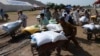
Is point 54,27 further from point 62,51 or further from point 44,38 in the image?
point 44,38

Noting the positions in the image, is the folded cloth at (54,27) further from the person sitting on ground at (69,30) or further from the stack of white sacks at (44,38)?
the stack of white sacks at (44,38)

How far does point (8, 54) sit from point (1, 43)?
2.45 m

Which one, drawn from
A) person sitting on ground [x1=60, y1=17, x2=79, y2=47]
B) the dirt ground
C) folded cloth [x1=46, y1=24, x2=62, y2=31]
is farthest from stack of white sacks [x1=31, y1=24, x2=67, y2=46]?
folded cloth [x1=46, y1=24, x2=62, y2=31]

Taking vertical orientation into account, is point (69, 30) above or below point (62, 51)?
above

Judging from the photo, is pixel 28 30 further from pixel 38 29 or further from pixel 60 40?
pixel 60 40

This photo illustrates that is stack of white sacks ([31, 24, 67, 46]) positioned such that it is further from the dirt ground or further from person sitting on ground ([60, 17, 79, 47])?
person sitting on ground ([60, 17, 79, 47])

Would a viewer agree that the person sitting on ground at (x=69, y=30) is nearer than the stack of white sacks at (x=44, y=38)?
No

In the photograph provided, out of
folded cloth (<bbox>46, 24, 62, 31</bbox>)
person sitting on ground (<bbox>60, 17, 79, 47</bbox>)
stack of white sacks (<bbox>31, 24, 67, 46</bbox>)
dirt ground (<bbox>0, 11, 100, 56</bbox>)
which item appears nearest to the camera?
stack of white sacks (<bbox>31, 24, 67, 46</bbox>)

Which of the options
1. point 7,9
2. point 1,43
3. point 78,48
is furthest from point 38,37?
point 7,9

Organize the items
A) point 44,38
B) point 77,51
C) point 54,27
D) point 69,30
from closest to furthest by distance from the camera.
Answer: point 44,38, point 69,30, point 77,51, point 54,27

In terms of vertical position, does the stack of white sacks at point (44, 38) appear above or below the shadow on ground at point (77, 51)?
above

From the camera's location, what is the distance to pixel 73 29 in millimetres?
10516

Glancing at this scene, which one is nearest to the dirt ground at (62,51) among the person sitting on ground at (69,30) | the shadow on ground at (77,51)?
the shadow on ground at (77,51)

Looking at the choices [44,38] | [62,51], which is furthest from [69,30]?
[44,38]
